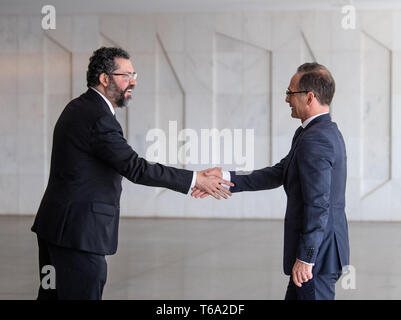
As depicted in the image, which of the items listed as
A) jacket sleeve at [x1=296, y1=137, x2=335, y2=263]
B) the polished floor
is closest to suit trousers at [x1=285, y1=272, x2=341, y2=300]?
jacket sleeve at [x1=296, y1=137, x2=335, y2=263]

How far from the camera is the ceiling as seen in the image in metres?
11.6

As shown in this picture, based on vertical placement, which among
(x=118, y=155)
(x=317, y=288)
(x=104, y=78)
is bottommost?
(x=317, y=288)

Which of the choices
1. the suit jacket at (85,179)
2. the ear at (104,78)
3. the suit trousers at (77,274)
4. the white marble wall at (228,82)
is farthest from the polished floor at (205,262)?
the ear at (104,78)

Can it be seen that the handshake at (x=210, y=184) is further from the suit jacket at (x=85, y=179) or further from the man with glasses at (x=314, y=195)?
the man with glasses at (x=314, y=195)

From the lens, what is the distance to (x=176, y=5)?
1196 cm

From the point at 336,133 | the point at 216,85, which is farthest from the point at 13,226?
the point at 336,133

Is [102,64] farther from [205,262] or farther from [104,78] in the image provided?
[205,262]

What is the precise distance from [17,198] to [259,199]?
5.24m

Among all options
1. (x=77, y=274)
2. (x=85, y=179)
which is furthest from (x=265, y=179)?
(x=77, y=274)

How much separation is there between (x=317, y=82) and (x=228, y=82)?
906 cm

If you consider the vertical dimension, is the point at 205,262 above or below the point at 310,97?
below

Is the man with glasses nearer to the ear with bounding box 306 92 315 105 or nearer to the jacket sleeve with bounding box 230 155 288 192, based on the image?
the ear with bounding box 306 92 315 105

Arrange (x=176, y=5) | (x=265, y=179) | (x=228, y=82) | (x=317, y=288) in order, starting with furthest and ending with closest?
(x=228, y=82), (x=176, y=5), (x=265, y=179), (x=317, y=288)

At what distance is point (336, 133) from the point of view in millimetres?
3570
